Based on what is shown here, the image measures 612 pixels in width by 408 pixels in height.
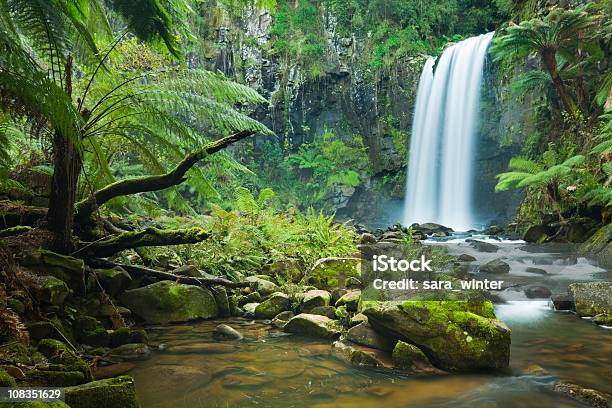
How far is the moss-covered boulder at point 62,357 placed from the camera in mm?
2193

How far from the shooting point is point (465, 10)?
17672mm

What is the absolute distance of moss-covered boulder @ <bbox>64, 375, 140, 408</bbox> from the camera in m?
1.71

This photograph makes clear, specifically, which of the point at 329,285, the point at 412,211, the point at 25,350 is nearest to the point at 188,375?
the point at 25,350

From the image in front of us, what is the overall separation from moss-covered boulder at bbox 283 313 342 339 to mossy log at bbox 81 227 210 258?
3.74 feet

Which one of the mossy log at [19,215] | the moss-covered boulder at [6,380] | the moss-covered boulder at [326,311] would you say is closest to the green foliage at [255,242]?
the moss-covered boulder at [326,311]

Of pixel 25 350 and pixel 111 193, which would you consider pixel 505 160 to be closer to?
pixel 111 193

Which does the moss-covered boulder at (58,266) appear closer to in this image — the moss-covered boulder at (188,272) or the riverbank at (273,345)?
the riverbank at (273,345)

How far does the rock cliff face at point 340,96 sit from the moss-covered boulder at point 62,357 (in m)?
14.8

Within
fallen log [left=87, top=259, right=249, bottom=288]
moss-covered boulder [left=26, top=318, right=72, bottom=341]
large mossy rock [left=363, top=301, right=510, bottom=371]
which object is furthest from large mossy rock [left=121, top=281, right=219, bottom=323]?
large mossy rock [left=363, top=301, right=510, bottom=371]

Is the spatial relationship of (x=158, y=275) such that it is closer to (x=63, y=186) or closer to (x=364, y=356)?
(x=63, y=186)

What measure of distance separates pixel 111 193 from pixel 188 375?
1946mm

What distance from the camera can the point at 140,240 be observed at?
4.00 metres

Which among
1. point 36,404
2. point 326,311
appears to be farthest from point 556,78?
point 36,404

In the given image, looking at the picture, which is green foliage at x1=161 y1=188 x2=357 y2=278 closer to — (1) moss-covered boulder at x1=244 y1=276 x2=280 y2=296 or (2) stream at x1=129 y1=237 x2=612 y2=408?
(1) moss-covered boulder at x1=244 y1=276 x2=280 y2=296
